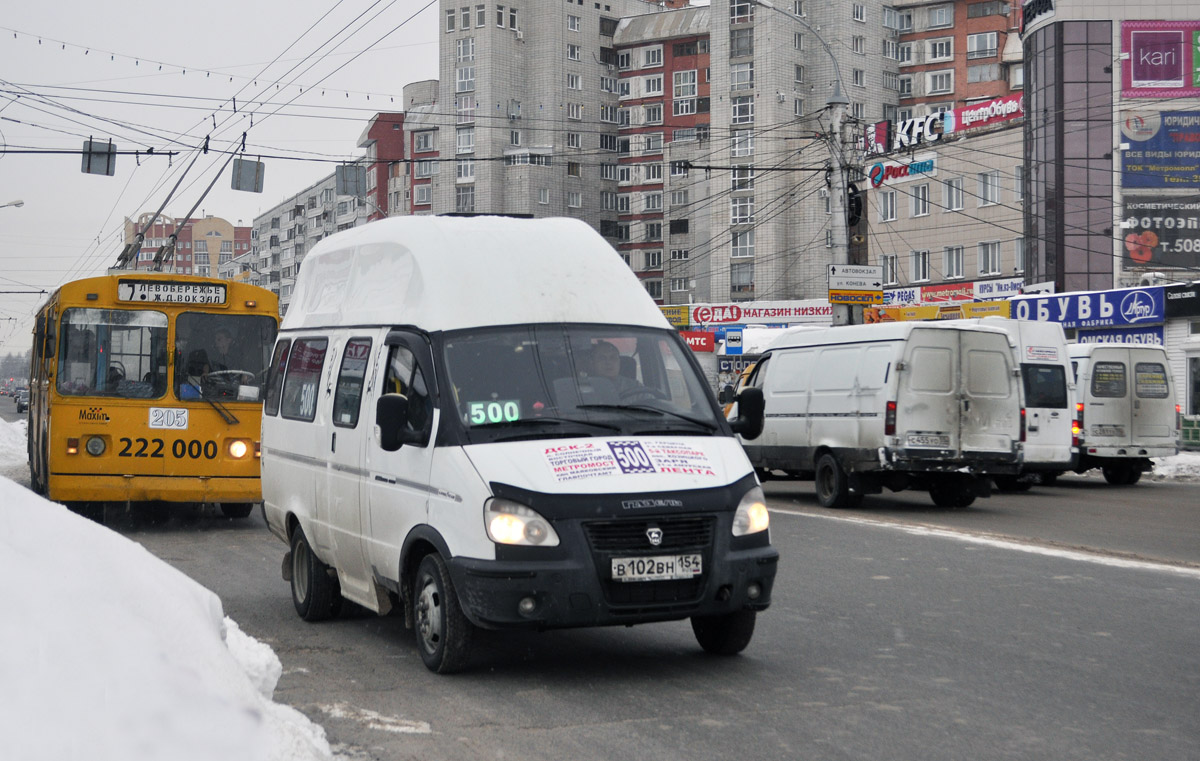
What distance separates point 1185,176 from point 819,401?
40000 mm

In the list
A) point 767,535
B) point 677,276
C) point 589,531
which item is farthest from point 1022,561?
point 677,276

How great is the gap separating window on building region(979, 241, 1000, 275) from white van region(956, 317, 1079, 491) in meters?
40.9

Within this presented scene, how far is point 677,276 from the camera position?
94.7m

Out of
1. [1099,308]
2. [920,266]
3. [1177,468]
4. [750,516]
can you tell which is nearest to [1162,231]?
[920,266]

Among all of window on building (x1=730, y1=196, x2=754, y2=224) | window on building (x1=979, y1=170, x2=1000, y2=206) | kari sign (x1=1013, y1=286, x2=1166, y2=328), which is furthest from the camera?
window on building (x1=730, y1=196, x2=754, y2=224)

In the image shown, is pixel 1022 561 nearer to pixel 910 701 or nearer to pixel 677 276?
pixel 910 701

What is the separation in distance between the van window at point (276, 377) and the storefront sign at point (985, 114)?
177ft

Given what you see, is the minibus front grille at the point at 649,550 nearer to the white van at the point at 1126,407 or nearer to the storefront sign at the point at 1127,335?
the white van at the point at 1126,407

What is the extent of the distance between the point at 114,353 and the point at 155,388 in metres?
0.56

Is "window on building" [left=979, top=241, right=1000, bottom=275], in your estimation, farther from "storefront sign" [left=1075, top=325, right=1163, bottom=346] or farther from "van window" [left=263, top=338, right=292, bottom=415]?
"van window" [left=263, top=338, right=292, bottom=415]

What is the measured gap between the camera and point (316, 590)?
8.57 metres

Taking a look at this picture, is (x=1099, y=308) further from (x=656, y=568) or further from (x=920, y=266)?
(x=656, y=568)

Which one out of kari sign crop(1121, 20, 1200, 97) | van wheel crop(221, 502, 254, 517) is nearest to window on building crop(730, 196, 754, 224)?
kari sign crop(1121, 20, 1200, 97)

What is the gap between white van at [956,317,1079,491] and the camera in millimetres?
21625
